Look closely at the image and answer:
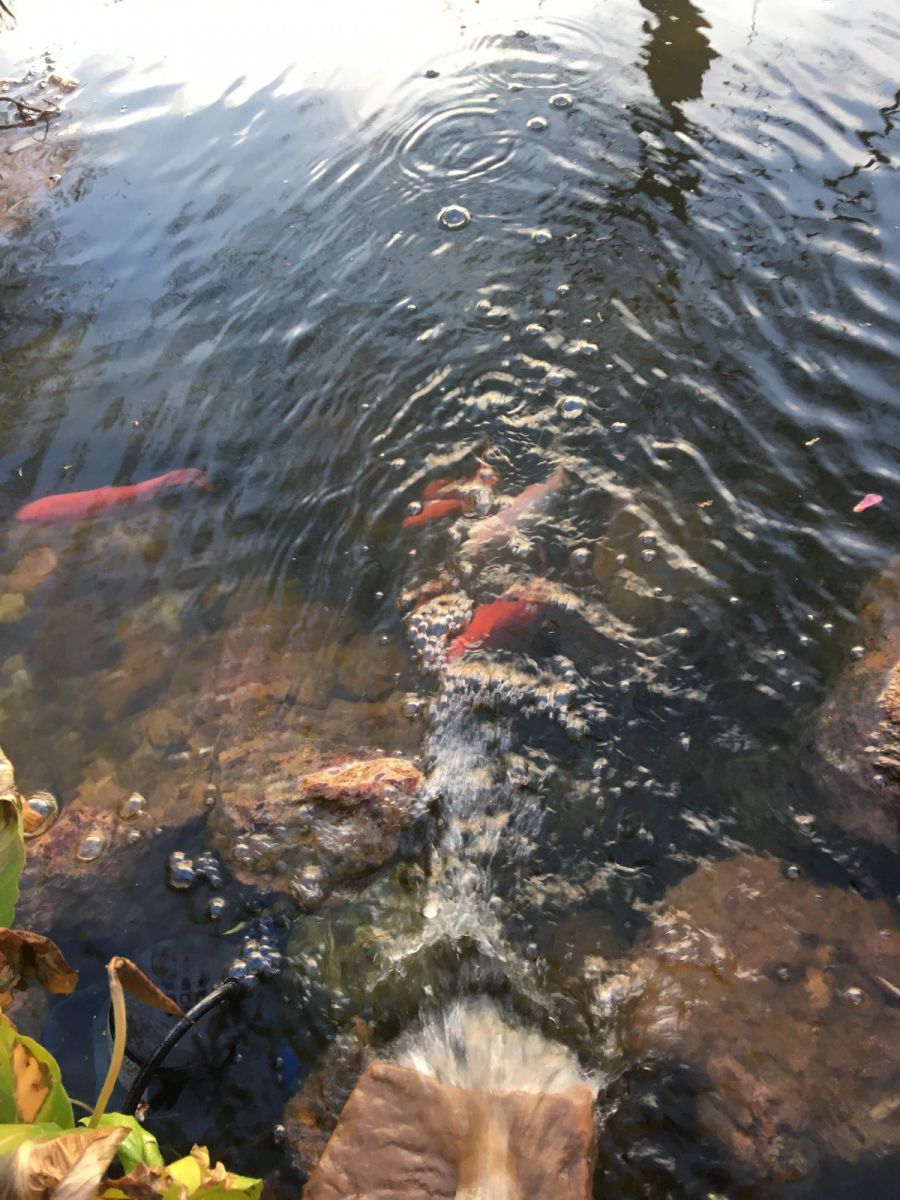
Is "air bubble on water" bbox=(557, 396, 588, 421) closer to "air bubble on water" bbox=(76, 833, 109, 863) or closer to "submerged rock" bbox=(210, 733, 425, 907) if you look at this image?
"submerged rock" bbox=(210, 733, 425, 907)

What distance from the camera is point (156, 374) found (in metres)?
5.44

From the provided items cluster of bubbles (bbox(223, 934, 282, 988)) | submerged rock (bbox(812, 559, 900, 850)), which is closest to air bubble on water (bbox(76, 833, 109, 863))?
cluster of bubbles (bbox(223, 934, 282, 988))

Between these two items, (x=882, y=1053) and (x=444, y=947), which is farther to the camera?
(x=444, y=947)

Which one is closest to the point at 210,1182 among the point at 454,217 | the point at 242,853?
the point at 242,853

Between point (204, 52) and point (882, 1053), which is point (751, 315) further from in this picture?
point (204, 52)

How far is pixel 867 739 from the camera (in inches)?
130

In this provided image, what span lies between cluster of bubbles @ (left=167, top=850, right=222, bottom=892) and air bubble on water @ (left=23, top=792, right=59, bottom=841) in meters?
0.60

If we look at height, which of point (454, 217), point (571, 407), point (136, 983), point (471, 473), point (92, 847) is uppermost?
point (454, 217)

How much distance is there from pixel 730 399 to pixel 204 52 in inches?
284

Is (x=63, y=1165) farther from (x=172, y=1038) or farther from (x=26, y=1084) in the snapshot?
(x=172, y=1038)

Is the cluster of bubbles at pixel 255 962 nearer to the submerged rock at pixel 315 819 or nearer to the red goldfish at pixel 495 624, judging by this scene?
the submerged rock at pixel 315 819

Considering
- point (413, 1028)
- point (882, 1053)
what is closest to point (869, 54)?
point (882, 1053)

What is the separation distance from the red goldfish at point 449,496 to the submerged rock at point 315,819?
1.41 m

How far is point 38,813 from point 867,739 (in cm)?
340
